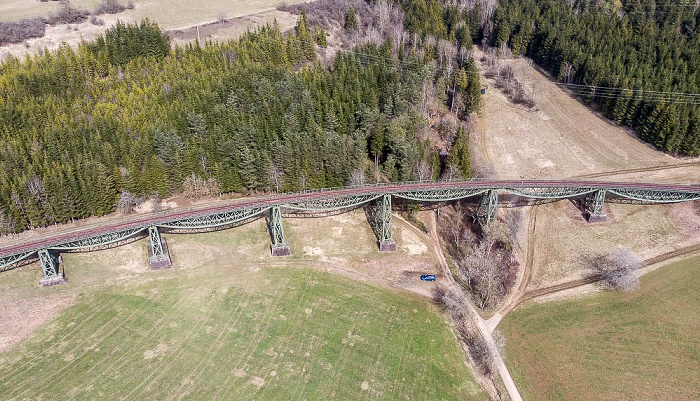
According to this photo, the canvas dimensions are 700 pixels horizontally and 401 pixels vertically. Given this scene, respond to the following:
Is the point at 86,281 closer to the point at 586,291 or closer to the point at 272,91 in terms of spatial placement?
the point at 272,91

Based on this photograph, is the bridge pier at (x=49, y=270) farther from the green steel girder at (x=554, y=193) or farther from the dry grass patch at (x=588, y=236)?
the green steel girder at (x=554, y=193)

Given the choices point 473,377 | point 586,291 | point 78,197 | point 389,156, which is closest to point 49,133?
point 78,197

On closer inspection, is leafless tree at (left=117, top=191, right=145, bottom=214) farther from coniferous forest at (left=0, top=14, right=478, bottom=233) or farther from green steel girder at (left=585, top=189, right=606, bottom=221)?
green steel girder at (left=585, top=189, right=606, bottom=221)

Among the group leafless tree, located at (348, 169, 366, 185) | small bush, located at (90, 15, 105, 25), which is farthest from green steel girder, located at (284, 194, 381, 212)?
small bush, located at (90, 15, 105, 25)

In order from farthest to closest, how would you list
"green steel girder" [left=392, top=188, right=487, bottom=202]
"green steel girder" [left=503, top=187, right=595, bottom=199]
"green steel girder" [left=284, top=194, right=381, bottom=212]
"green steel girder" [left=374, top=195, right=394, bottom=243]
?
1. "green steel girder" [left=503, top=187, right=595, bottom=199]
2. "green steel girder" [left=392, top=188, right=487, bottom=202]
3. "green steel girder" [left=284, top=194, right=381, bottom=212]
4. "green steel girder" [left=374, top=195, right=394, bottom=243]

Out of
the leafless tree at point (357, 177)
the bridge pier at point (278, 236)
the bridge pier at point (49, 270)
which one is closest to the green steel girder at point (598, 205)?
the leafless tree at point (357, 177)

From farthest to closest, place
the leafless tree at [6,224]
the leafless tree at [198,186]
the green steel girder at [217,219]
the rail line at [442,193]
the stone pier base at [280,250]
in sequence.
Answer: the leafless tree at [198,186] < the stone pier base at [280,250] < the rail line at [442,193] < the green steel girder at [217,219] < the leafless tree at [6,224]

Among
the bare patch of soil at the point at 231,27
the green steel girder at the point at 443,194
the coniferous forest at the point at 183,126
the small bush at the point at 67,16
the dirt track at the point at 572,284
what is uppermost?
the small bush at the point at 67,16
